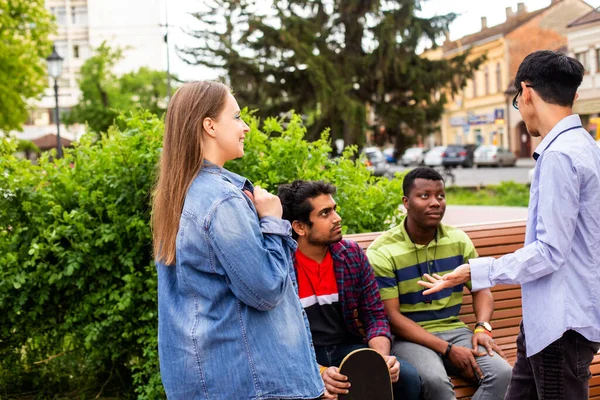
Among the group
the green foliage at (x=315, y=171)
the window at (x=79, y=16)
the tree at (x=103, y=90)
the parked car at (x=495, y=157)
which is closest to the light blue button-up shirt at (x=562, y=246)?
the green foliage at (x=315, y=171)

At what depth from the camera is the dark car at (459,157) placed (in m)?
48.7

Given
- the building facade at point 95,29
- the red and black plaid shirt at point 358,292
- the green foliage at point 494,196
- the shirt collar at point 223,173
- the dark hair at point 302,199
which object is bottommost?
the green foliage at point 494,196

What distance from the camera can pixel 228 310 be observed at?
8.18 ft

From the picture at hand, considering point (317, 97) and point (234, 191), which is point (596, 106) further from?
point (234, 191)

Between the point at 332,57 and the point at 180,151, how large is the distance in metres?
23.6

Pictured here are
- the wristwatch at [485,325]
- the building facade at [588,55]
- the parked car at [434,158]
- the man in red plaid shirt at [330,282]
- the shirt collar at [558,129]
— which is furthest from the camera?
the parked car at [434,158]

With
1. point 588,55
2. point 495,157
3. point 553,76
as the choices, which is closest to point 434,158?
point 495,157

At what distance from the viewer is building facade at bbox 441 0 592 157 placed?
53625mm

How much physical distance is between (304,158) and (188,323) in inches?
118

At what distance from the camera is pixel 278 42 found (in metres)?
25.1

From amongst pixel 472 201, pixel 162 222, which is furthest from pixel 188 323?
pixel 472 201

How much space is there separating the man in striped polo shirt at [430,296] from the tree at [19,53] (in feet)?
65.8

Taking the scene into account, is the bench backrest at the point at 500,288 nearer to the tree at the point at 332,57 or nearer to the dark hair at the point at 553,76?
the dark hair at the point at 553,76

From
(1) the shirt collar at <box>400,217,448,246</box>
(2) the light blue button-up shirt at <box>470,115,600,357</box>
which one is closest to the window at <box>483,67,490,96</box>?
(1) the shirt collar at <box>400,217,448,246</box>
